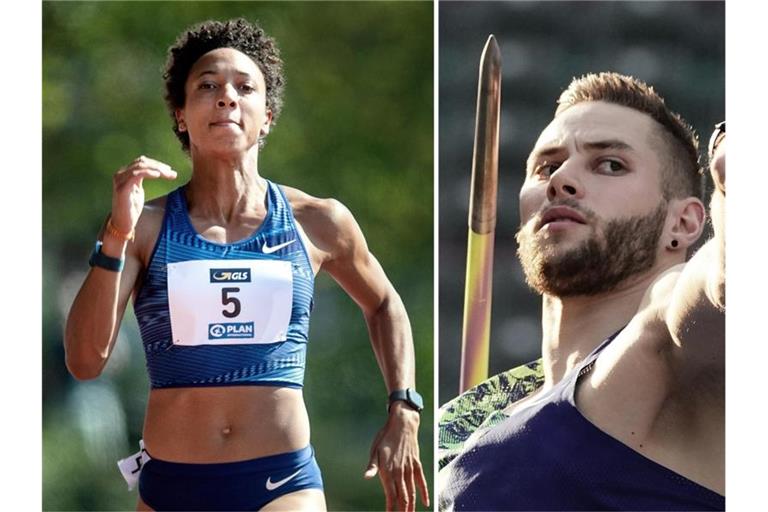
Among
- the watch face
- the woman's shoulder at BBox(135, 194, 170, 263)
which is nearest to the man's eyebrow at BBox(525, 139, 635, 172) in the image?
the watch face

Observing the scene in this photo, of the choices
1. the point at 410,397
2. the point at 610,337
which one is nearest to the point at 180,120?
the point at 410,397

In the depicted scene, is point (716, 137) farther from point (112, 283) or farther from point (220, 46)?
point (112, 283)

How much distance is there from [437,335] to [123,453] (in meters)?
1.29

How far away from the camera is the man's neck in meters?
4.80

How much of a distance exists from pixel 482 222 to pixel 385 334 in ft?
1.88

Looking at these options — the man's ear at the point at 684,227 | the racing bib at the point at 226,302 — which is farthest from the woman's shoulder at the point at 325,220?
the man's ear at the point at 684,227

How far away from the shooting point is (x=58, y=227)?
5.01 metres

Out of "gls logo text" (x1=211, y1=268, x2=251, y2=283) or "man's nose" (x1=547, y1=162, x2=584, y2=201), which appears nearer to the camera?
"gls logo text" (x1=211, y1=268, x2=251, y2=283)

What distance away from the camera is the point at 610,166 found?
15.9ft

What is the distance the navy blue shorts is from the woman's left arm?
0.42m

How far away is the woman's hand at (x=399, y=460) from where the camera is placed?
4875 millimetres

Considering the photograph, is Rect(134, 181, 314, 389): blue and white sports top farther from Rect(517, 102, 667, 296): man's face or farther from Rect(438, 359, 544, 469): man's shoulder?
Rect(517, 102, 667, 296): man's face

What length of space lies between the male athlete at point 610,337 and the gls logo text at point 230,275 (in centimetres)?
94

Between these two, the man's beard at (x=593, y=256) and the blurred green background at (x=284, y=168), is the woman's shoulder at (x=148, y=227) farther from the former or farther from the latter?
the man's beard at (x=593, y=256)
